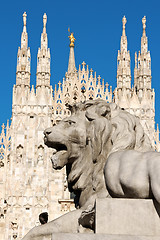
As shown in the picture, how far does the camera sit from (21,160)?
17.8 m

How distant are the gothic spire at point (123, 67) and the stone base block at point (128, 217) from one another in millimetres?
17093

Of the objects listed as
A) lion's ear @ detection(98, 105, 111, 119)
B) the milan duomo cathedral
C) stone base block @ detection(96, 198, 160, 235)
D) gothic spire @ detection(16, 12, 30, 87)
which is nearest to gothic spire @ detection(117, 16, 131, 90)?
the milan duomo cathedral

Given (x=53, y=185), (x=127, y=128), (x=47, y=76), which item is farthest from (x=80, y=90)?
(x=127, y=128)

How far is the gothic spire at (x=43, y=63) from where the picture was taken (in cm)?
1895

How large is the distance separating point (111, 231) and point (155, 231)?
0.61ft

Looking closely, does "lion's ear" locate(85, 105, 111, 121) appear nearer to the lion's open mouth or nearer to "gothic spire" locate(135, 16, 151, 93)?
the lion's open mouth

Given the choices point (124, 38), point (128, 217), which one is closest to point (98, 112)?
point (128, 217)

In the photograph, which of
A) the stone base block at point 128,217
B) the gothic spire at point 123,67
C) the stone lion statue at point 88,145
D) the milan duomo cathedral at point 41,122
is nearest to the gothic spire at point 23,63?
the milan duomo cathedral at point 41,122

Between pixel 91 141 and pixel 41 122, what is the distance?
Answer: 51.4 ft

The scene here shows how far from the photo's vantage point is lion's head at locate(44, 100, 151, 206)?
2633 millimetres

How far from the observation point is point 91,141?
2.65m

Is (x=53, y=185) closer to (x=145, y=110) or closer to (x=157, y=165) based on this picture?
(x=145, y=110)

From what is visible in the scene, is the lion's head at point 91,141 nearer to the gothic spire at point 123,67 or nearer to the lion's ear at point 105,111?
the lion's ear at point 105,111

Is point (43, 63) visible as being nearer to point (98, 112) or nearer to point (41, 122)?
point (41, 122)
